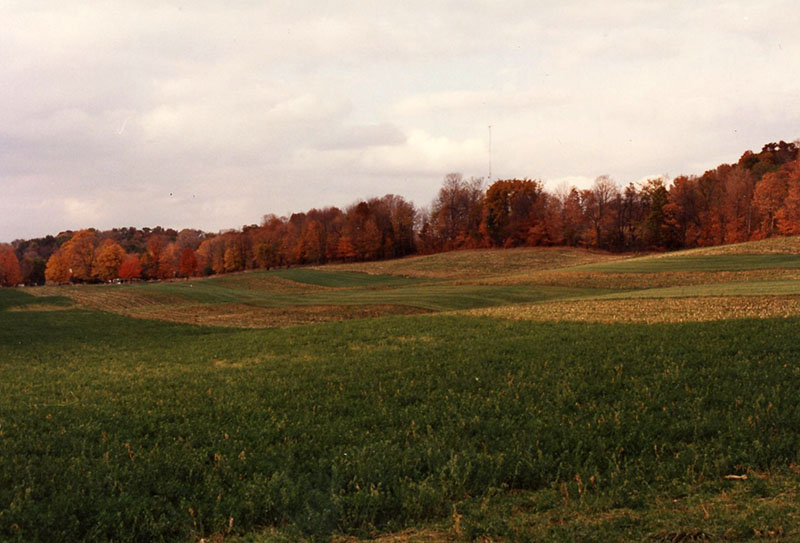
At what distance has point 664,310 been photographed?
2472cm

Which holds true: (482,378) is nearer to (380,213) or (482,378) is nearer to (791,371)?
(791,371)

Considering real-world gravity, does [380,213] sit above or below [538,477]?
above

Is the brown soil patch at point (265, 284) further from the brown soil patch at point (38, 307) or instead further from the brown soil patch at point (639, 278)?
the brown soil patch at point (639, 278)

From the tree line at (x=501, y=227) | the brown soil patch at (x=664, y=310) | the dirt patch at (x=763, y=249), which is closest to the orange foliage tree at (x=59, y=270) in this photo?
the tree line at (x=501, y=227)

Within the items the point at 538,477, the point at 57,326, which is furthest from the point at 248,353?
the point at 57,326

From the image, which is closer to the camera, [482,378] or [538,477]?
[538,477]

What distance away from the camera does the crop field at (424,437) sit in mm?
6953

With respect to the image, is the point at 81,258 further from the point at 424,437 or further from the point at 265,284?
the point at 424,437

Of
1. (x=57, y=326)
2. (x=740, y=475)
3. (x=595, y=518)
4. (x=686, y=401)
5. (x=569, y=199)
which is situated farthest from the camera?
(x=569, y=199)

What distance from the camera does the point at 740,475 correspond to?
8.01 m

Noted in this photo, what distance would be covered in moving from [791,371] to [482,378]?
282 inches

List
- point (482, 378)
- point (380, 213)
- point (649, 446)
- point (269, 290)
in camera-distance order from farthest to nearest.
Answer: point (380, 213) < point (269, 290) < point (482, 378) < point (649, 446)

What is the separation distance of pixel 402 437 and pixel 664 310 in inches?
754

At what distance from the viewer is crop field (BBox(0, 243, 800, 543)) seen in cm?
695
